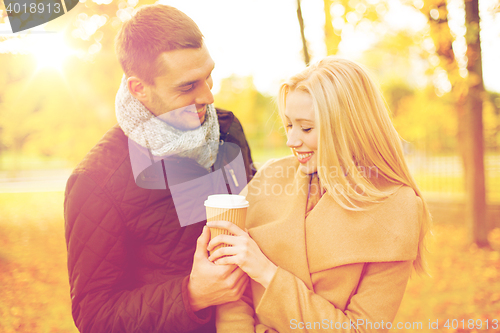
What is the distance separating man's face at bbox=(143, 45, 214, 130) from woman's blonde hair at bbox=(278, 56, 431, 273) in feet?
1.72

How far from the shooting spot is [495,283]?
200 inches

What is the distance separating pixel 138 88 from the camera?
6.07 feet

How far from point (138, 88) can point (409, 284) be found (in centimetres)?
541

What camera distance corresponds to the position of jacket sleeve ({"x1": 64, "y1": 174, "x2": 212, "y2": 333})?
1.68 meters

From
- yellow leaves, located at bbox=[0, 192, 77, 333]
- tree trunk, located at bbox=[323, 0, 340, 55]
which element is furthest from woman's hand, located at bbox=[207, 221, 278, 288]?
yellow leaves, located at bbox=[0, 192, 77, 333]

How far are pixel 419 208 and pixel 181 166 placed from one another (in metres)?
1.34

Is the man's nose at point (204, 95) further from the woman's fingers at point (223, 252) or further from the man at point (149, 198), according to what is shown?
the woman's fingers at point (223, 252)

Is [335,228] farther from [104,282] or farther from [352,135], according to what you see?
[104,282]

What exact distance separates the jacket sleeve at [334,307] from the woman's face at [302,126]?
64 cm

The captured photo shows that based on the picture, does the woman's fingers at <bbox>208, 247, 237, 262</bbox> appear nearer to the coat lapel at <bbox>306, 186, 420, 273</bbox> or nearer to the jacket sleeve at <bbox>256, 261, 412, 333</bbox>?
the jacket sleeve at <bbox>256, 261, 412, 333</bbox>

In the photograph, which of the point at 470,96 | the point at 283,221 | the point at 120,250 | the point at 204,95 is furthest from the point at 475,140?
the point at 120,250

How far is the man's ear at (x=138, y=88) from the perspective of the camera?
183cm

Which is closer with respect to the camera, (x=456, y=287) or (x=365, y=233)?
(x=365, y=233)

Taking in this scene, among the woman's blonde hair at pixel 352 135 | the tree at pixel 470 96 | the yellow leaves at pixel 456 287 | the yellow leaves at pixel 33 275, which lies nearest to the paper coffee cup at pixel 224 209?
the woman's blonde hair at pixel 352 135
